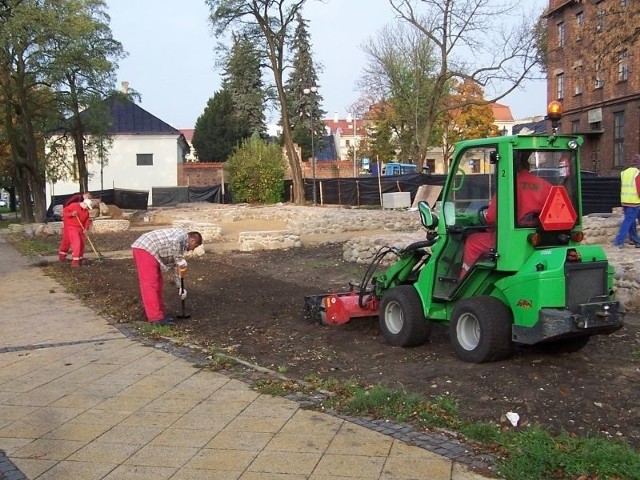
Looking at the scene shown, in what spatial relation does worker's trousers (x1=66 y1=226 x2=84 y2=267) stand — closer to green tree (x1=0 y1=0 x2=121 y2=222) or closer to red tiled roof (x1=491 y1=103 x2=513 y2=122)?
green tree (x1=0 y1=0 x2=121 y2=222)

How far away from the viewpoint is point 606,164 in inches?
1393

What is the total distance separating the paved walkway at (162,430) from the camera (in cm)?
430

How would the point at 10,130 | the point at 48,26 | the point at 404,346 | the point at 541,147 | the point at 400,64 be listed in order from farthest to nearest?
1. the point at 400,64
2. the point at 10,130
3. the point at 48,26
4. the point at 404,346
5. the point at 541,147

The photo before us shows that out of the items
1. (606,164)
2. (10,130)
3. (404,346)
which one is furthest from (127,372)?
(606,164)

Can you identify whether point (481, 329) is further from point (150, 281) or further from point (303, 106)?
point (303, 106)

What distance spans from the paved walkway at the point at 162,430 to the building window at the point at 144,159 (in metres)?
51.0

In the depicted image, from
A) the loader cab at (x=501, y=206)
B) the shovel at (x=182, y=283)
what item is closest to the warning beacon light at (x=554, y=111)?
the loader cab at (x=501, y=206)

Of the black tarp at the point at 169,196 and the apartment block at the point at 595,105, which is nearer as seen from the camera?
the apartment block at the point at 595,105

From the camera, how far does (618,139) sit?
34.5 metres

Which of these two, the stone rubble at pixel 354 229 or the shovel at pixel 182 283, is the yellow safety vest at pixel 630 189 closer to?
the stone rubble at pixel 354 229

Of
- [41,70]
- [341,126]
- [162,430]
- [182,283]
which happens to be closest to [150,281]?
[182,283]

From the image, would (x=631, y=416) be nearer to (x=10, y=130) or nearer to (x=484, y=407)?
(x=484, y=407)

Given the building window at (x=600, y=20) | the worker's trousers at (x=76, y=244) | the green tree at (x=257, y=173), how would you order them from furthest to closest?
the green tree at (x=257, y=173)
the worker's trousers at (x=76, y=244)
the building window at (x=600, y=20)

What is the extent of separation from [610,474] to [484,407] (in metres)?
1.35
